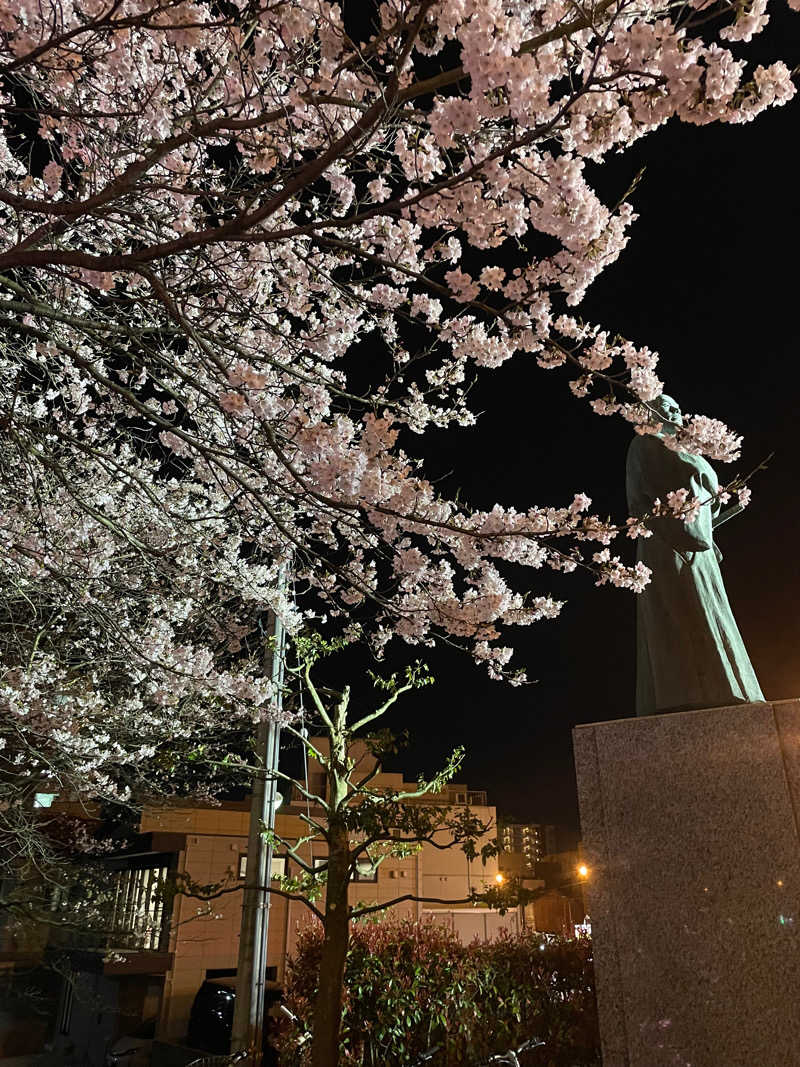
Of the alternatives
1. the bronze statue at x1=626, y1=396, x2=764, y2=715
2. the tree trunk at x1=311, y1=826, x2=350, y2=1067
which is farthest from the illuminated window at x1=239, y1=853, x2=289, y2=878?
the bronze statue at x1=626, y1=396, x2=764, y2=715

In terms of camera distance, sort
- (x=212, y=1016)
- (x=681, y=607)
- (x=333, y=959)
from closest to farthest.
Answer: (x=681, y=607) → (x=333, y=959) → (x=212, y=1016)

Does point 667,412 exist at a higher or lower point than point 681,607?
higher

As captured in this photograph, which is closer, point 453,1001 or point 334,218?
point 334,218

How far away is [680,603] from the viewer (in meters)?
5.23

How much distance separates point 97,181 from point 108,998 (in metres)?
21.3

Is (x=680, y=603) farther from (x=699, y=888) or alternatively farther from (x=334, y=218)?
(x=334, y=218)

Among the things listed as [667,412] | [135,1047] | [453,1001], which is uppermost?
[667,412]

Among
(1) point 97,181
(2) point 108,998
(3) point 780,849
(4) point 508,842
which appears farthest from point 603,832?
(2) point 108,998

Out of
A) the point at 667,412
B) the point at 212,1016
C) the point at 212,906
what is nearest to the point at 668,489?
the point at 667,412

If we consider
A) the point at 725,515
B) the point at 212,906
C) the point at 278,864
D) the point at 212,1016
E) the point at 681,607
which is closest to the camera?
the point at 681,607

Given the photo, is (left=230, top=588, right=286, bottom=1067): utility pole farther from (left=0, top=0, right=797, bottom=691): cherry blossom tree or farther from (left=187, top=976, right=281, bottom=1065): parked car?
(left=187, top=976, right=281, bottom=1065): parked car

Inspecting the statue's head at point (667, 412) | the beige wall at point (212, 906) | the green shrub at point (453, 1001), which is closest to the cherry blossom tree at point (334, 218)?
the statue's head at point (667, 412)

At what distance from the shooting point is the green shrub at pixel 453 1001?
6750 mm

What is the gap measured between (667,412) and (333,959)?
5.33 m
